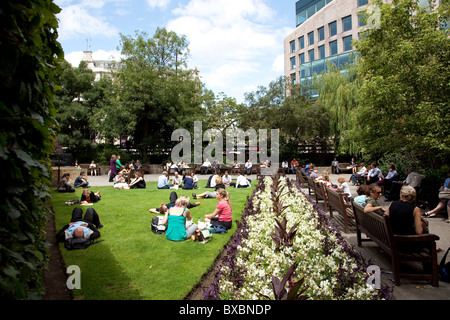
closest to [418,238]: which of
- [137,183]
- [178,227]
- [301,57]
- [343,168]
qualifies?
[178,227]

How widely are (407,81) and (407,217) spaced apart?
7.98 m

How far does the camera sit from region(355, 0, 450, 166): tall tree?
10.3 metres

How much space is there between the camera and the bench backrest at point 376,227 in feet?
15.9

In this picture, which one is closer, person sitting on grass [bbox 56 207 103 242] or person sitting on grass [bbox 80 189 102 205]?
person sitting on grass [bbox 56 207 103 242]

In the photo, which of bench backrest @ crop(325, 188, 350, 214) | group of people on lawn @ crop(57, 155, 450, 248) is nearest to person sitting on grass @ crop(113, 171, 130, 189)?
group of people on lawn @ crop(57, 155, 450, 248)

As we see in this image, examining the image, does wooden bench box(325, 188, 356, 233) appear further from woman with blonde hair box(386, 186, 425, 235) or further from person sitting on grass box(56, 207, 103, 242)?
person sitting on grass box(56, 207, 103, 242)

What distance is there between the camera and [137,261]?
5.67 metres

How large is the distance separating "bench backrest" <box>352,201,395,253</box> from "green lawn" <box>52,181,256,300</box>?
9.59 ft

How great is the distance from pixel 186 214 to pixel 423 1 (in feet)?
45.0

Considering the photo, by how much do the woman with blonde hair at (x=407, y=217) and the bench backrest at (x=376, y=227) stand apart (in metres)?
0.22

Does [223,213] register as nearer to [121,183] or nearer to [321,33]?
[121,183]

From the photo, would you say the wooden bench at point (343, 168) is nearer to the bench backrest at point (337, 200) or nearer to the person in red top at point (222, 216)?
the bench backrest at point (337, 200)

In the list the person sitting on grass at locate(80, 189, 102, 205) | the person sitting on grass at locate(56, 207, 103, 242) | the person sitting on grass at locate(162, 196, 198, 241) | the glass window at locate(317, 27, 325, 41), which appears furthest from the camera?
the glass window at locate(317, 27, 325, 41)
